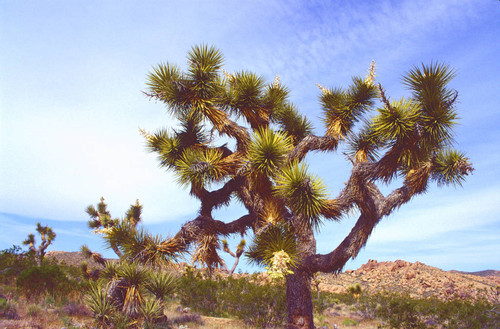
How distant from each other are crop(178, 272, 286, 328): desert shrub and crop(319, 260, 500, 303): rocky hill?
1491 cm

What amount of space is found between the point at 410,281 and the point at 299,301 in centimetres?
2911

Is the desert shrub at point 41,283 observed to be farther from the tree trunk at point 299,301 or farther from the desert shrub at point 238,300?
the tree trunk at point 299,301

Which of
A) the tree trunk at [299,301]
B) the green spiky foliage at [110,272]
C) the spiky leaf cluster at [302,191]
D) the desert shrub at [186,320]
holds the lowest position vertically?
the desert shrub at [186,320]

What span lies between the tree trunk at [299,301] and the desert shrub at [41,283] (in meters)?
8.17

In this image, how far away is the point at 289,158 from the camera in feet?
29.6

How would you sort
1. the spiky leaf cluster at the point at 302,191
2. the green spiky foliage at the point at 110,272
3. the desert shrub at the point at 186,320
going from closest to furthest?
the spiky leaf cluster at the point at 302,191 < the green spiky foliage at the point at 110,272 < the desert shrub at the point at 186,320

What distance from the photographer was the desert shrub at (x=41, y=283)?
39.3ft

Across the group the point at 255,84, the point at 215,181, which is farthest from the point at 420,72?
the point at 215,181

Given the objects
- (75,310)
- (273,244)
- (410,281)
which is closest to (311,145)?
(273,244)

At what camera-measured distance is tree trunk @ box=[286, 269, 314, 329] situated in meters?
8.27

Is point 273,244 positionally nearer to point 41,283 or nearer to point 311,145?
point 311,145

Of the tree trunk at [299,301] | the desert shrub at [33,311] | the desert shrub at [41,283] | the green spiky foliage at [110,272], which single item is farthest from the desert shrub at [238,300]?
the desert shrub at [33,311]

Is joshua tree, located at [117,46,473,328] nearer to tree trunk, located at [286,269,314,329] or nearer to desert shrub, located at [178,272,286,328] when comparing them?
tree trunk, located at [286,269,314,329]

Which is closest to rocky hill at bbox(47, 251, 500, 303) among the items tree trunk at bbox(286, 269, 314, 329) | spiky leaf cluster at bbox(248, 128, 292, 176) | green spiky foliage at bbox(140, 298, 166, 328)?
tree trunk at bbox(286, 269, 314, 329)
